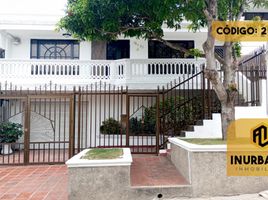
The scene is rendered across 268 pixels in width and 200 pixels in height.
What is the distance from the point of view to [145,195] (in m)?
5.16

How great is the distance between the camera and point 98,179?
509cm

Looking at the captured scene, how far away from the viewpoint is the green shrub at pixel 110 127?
12656 millimetres

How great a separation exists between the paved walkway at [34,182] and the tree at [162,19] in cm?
423

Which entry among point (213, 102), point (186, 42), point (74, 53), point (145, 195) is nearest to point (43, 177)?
point (145, 195)

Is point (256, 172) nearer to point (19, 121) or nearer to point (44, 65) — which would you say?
point (44, 65)

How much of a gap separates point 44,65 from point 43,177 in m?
6.26

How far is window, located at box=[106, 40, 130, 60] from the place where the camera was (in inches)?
576

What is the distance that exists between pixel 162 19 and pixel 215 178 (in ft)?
15.6

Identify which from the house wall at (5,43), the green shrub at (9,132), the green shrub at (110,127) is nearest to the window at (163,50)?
the green shrub at (110,127)

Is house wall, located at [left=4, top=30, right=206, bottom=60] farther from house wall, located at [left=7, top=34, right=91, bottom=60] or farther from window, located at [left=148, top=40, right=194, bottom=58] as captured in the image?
window, located at [left=148, top=40, right=194, bottom=58]

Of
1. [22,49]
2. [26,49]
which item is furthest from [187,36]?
[22,49]

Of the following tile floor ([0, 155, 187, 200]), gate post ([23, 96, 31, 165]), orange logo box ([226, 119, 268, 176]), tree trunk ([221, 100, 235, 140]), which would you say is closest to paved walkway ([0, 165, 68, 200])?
tile floor ([0, 155, 187, 200])

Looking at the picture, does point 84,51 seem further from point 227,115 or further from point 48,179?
point 227,115

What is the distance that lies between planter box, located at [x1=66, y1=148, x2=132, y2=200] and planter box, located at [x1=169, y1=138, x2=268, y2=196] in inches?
53.2
